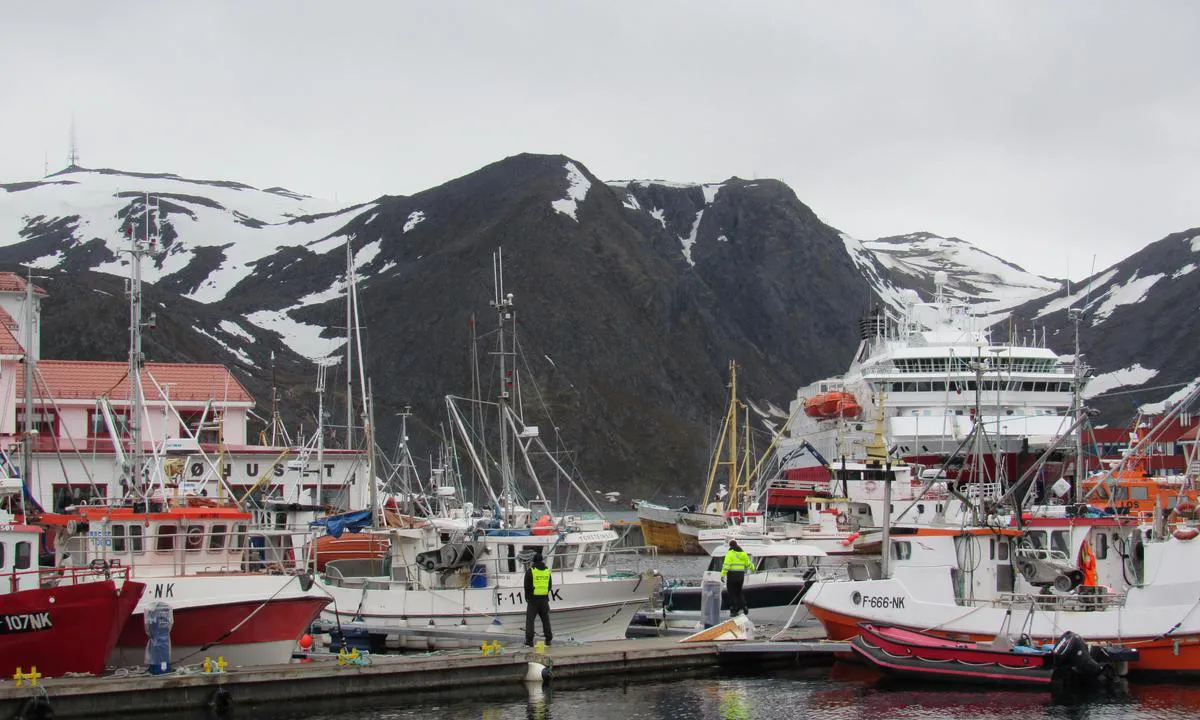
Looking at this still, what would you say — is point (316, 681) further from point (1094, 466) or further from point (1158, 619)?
point (1094, 466)

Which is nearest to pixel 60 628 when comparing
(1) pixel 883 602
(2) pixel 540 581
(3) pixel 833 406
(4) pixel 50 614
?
(4) pixel 50 614

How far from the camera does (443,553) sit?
36.8 m

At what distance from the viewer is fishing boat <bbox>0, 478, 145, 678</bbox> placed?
25.9 meters

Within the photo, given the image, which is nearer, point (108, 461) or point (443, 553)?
point (443, 553)

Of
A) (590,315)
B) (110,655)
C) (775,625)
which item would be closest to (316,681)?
(110,655)

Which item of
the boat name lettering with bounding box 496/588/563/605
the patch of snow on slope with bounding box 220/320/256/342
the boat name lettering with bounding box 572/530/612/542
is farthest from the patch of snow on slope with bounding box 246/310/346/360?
the boat name lettering with bounding box 496/588/563/605

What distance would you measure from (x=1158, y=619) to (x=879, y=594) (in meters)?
6.04

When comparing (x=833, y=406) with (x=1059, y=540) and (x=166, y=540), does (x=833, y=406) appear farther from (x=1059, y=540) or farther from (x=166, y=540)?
(x=166, y=540)

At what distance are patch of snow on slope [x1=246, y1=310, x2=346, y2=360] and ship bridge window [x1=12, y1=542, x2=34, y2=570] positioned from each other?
154m

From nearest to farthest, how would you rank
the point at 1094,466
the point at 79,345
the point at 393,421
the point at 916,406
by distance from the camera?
1. the point at 916,406
2. the point at 1094,466
3. the point at 79,345
4. the point at 393,421

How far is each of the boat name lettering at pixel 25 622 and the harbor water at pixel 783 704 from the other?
Result: 4987 millimetres

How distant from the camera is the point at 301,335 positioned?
190750mm

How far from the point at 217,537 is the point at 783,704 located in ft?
43.1

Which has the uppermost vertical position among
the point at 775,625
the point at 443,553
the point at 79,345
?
the point at 79,345
